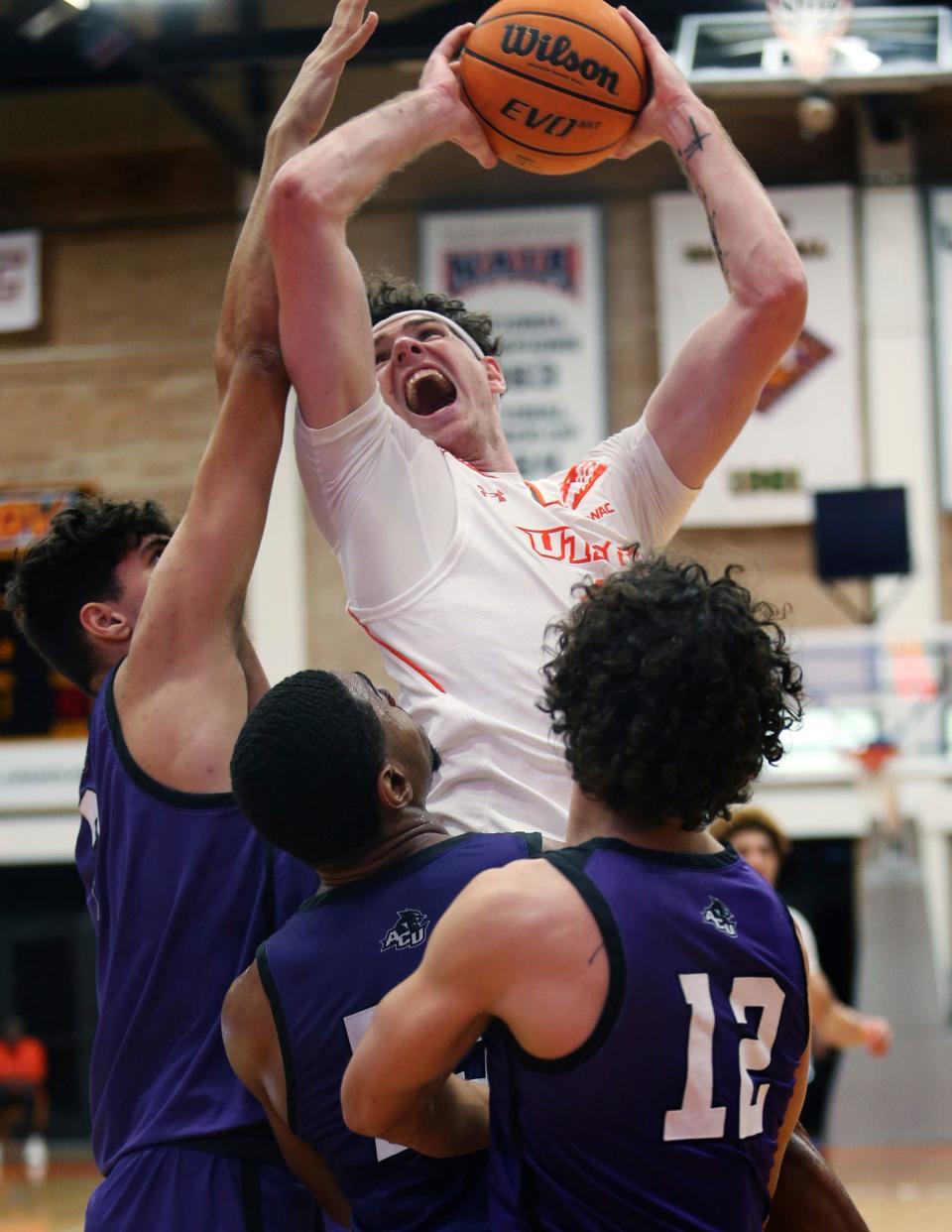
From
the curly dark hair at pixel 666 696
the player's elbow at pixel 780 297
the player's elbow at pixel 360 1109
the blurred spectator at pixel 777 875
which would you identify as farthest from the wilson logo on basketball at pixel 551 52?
the blurred spectator at pixel 777 875

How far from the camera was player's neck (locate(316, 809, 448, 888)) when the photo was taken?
225cm

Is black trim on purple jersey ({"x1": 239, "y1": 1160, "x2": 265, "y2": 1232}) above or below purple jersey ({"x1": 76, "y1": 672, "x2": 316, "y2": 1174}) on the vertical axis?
below

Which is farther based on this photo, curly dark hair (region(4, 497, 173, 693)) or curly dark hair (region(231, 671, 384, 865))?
curly dark hair (region(4, 497, 173, 693))

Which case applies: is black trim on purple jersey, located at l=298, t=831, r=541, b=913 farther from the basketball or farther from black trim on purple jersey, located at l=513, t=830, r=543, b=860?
the basketball

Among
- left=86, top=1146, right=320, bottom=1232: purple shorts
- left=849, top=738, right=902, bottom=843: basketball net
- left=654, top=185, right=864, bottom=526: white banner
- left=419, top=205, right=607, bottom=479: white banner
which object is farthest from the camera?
left=419, top=205, right=607, bottom=479: white banner

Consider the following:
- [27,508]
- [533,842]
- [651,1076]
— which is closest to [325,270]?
[533,842]

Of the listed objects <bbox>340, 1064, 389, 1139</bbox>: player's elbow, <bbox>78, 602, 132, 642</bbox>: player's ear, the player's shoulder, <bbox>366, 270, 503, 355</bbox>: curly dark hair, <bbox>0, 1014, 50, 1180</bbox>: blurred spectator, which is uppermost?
<bbox>366, 270, 503, 355</bbox>: curly dark hair

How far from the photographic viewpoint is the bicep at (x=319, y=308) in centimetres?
251

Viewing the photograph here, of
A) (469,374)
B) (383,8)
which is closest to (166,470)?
(383,8)

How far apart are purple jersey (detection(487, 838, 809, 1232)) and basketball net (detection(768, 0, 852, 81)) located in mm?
10296

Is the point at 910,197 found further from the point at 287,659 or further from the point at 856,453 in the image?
the point at 287,659

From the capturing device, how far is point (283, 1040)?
218 cm

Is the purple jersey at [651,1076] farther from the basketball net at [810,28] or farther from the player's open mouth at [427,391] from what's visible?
the basketball net at [810,28]

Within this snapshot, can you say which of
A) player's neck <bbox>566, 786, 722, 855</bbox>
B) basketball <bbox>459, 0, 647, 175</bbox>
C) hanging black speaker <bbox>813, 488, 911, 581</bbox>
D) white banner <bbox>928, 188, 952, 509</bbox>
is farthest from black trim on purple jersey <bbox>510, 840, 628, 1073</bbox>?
white banner <bbox>928, 188, 952, 509</bbox>
